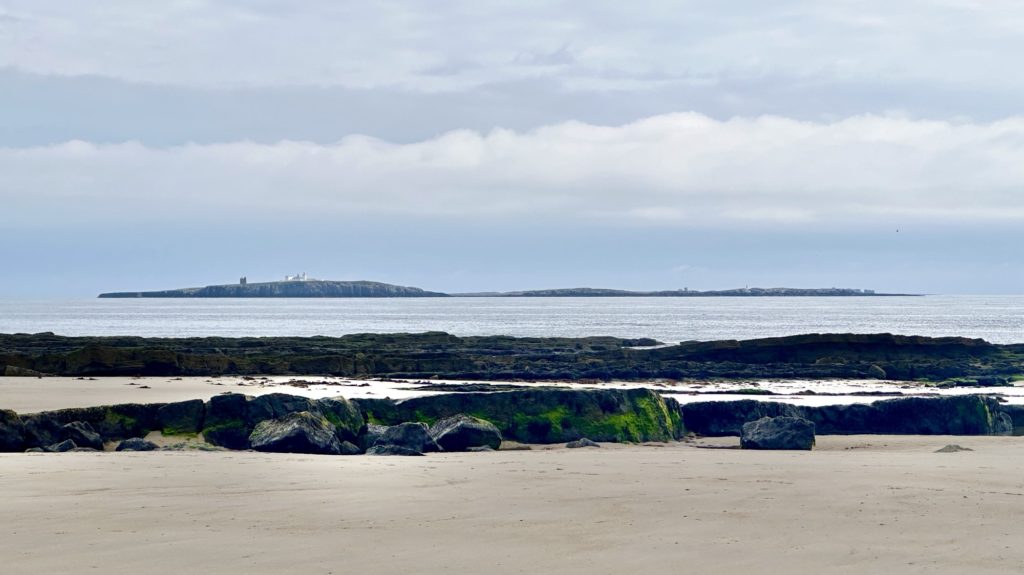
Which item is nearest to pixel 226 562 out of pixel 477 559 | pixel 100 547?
pixel 100 547

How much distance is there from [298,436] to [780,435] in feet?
26.8

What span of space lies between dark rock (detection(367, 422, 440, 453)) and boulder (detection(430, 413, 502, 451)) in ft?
1.12

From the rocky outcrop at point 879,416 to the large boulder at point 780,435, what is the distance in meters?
2.18

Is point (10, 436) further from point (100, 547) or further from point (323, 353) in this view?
point (323, 353)

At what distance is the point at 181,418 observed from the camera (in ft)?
60.9

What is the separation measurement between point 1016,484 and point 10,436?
14605 millimetres

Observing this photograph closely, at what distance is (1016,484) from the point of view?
486 inches

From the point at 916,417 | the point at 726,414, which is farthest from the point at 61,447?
the point at 916,417

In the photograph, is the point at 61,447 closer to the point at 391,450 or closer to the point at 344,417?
the point at 344,417

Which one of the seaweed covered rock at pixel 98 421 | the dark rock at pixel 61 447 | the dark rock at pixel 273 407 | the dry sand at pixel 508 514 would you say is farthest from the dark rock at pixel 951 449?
the dark rock at pixel 61 447

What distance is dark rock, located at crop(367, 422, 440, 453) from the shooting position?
54.7 feet

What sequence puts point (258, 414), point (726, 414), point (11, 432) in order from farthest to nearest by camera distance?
1. point (726, 414)
2. point (258, 414)
3. point (11, 432)

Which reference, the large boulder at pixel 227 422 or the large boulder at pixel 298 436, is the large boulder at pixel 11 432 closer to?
the large boulder at pixel 227 422

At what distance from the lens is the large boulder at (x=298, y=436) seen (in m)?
16.6
